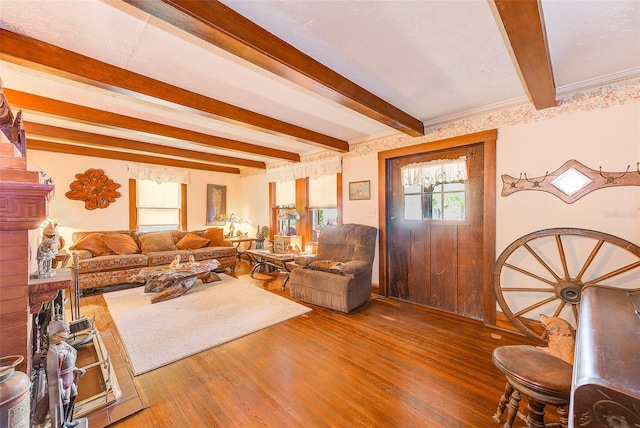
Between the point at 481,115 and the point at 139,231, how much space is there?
20.9ft

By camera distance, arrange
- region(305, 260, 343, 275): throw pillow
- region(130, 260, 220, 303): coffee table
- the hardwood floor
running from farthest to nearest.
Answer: region(130, 260, 220, 303): coffee table < region(305, 260, 343, 275): throw pillow < the hardwood floor

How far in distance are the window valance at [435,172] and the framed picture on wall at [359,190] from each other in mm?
574

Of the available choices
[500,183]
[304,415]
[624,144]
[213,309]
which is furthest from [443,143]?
[213,309]

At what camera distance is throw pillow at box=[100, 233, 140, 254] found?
14.6ft

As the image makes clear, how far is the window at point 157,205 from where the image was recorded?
5.49 metres

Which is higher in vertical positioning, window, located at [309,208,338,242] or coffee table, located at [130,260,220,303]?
window, located at [309,208,338,242]

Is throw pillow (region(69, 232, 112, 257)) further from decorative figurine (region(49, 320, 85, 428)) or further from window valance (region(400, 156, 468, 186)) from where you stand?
window valance (region(400, 156, 468, 186))

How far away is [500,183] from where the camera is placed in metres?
2.76

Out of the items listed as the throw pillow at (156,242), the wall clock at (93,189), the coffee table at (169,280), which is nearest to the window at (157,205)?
the wall clock at (93,189)

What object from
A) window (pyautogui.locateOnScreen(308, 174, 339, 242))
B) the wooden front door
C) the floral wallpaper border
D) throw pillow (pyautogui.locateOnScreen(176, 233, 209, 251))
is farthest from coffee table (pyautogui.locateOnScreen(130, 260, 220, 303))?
the floral wallpaper border

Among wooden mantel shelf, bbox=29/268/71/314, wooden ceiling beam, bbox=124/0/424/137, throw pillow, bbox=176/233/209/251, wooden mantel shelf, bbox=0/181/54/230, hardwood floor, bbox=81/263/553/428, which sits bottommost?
hardwood floor, bbox=81/263/553/428

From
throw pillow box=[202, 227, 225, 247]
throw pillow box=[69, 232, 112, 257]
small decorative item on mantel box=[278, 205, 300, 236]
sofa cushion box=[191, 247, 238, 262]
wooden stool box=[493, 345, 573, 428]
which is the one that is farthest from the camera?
throw pillow box=[202, 227, 225, 247]

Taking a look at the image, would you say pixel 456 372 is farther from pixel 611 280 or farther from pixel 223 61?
pixel 223 61

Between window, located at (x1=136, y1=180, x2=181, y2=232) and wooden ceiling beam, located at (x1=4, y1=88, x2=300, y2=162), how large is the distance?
262cm
